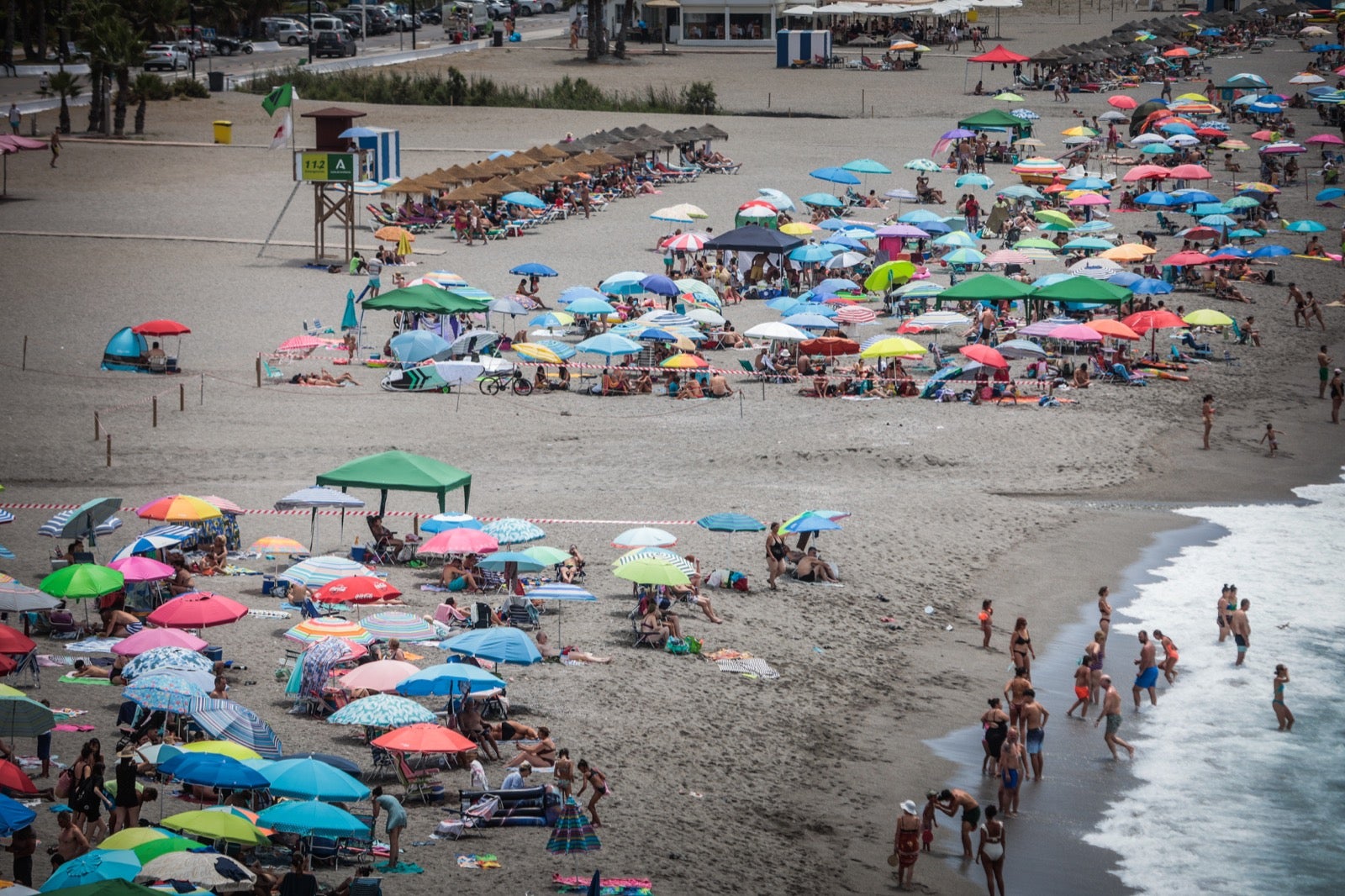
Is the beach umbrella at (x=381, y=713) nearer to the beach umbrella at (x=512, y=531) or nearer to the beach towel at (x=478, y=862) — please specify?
the beach towel at (x=478, y=862)

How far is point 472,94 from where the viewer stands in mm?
61188

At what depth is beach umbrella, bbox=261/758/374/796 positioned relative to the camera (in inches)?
470

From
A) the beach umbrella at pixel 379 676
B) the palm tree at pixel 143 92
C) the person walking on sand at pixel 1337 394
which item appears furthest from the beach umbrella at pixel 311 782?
the palm tree at pixel 143 92

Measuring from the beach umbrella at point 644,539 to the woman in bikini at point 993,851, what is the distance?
6.82 metres

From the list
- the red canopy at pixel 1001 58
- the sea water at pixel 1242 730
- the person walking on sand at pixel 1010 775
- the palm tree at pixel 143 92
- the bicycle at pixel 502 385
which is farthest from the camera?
the red canopy at pixel 1001 58

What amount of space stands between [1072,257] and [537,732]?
25.3 metres

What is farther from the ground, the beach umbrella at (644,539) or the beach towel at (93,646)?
the beach umbrella at (644,539)

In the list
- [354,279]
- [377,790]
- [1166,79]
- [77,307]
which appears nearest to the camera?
[377,790]

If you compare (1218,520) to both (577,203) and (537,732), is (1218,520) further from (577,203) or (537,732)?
(577,203)

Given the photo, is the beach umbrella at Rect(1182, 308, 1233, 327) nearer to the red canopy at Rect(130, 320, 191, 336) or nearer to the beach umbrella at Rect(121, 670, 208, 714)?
the red canopy at Rect(130, 320, 191, 336)

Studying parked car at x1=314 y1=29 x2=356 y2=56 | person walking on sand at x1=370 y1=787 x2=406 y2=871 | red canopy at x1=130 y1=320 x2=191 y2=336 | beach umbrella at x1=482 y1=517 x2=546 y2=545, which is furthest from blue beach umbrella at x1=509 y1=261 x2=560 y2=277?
parked car at x1=314 y1=29 x2=356 y2=56

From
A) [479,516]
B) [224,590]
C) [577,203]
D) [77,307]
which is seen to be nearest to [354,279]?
[77,307]

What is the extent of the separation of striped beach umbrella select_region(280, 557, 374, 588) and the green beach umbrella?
1.88 meters

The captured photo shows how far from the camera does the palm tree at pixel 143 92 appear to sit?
5109 centimetres
